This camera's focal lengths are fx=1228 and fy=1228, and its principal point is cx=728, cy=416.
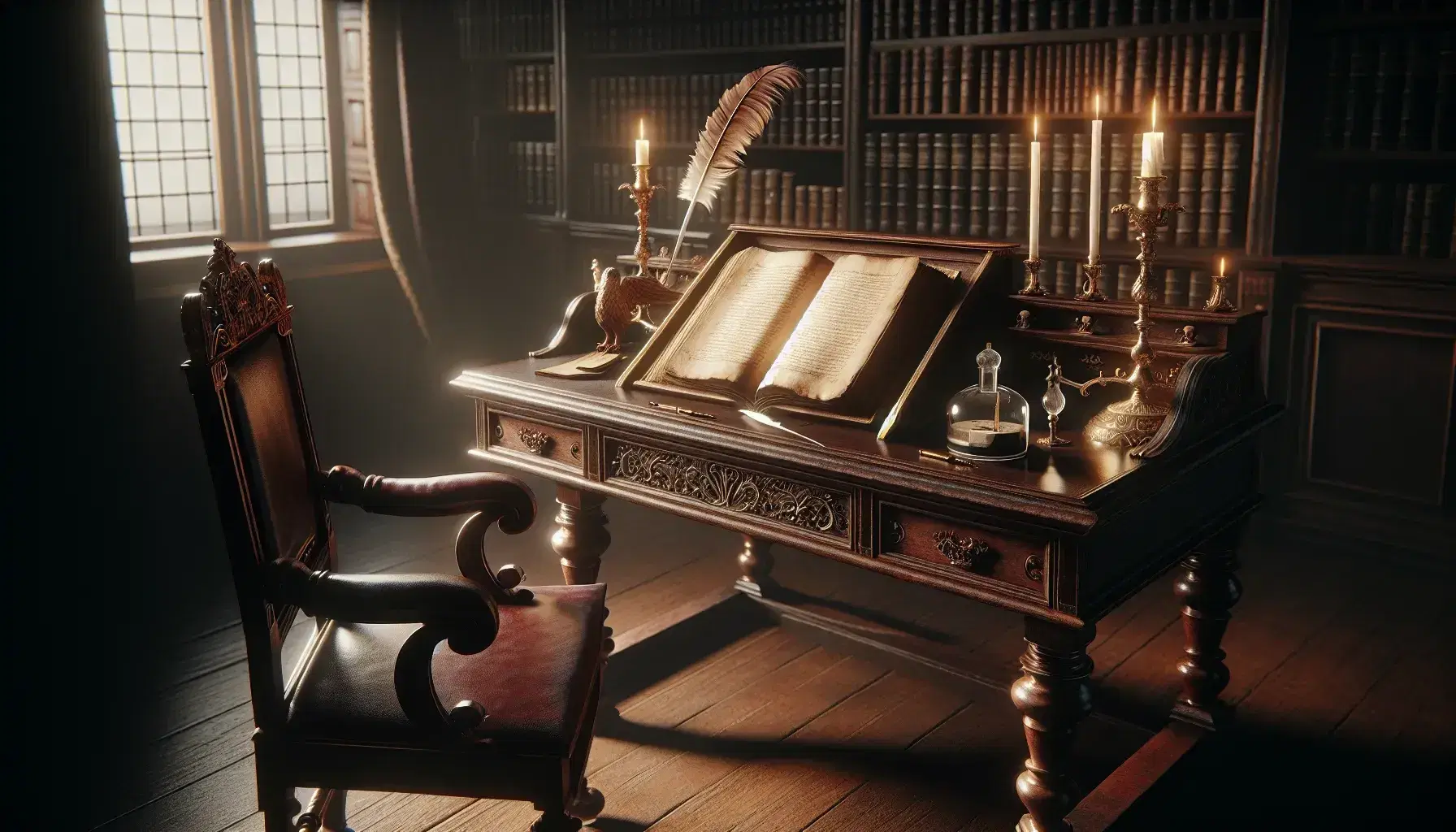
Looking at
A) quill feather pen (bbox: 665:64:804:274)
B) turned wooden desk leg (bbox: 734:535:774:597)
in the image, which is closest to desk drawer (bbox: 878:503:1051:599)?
quill feather pen (bbox: 665:64:804:274)

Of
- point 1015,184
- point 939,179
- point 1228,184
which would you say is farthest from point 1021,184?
point 1228,184

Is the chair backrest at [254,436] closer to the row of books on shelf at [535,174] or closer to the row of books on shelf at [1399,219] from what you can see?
the row of books on shelf at [1399,219]

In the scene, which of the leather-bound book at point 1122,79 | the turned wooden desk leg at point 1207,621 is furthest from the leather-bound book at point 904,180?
the turned wooden desk leg at point 1207,621

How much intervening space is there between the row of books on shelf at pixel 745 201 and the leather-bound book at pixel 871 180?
0.26ft

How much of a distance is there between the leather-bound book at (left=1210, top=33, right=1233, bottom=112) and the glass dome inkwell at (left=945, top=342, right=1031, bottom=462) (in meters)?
2.14

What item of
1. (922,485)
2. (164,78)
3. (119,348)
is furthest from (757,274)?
(164,78)

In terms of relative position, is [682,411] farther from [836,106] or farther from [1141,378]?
[836,106]

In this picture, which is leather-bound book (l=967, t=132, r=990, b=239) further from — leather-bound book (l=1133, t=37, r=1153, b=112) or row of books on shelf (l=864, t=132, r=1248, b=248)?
leather-bound book (l=1133, t=37, r=1153, b=112)

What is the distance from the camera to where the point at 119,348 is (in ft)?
12.1

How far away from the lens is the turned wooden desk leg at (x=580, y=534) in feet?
7.90

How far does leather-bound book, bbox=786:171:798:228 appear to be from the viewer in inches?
174

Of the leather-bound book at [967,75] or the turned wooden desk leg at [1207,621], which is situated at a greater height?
the leather-bound book at [967,75]

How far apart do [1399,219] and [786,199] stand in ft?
6.39

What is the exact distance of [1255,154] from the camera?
11.5ft
